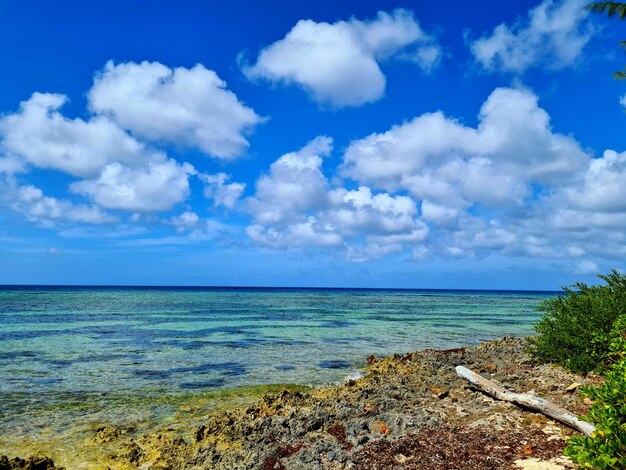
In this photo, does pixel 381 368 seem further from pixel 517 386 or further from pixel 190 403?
pixel 190 403

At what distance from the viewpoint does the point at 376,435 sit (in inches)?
370

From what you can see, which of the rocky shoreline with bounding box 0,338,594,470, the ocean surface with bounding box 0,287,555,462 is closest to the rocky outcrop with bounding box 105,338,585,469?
the rocky shoreline with bounding box 0,338,594,470

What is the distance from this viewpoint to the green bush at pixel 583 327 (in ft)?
43.3

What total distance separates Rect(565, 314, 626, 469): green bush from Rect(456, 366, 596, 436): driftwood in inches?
71.3

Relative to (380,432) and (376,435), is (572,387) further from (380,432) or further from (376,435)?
(376,435)

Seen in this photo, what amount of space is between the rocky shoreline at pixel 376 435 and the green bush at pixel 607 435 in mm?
1418

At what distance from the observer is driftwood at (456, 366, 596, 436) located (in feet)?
28.0

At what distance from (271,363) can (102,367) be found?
7.47 meters

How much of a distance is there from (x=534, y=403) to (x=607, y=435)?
3.93 meters

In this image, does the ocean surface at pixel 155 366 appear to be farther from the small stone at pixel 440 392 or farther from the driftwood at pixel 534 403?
the driftwood at pixel 534 403

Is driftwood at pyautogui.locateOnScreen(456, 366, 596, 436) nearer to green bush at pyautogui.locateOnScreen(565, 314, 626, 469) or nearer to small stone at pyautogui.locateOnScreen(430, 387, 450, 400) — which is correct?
small stone at pyautogui.locateOnScreen(430, 387, 450, 400)

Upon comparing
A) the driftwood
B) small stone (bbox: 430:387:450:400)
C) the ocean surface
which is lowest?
the ocean surface

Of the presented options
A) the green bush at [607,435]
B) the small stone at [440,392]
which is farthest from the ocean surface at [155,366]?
the green bush at [607,435]

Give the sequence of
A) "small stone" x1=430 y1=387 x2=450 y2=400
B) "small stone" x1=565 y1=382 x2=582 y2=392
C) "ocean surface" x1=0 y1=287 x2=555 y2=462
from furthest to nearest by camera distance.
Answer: "ocean surface" x1=0 y1=287 x2=555 y2=462 → "small stone" x1=430 y1=387 x2=450 y2=400 → "small stone" x1=565 y1=382 x2=582 y2=392
